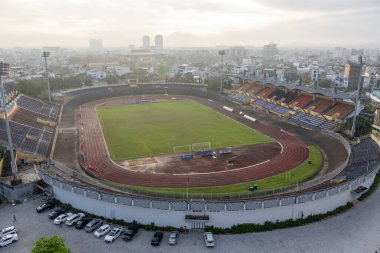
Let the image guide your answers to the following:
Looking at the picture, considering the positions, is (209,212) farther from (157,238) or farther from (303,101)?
(303,101)

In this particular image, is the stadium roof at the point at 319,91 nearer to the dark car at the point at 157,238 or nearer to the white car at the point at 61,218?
the dark car at the point at 157,238

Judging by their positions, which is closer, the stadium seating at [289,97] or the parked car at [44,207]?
the parked car at [44,207]

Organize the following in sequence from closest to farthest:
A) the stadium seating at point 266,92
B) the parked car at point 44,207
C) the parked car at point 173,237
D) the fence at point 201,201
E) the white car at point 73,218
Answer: the parked car at point 173,237 < the fence at point 201,201 < the white car at point 73,218 < the parked car at point 44,207 < the stadium seating at point 266,92

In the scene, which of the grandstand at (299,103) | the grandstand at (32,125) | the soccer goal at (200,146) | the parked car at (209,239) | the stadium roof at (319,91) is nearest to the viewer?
the parked car at (209,239)

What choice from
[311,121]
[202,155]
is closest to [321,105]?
[311,121]

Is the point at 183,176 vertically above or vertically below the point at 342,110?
below

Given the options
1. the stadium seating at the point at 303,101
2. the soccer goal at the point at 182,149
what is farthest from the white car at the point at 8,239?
the stadium seating at the point at 303,101
